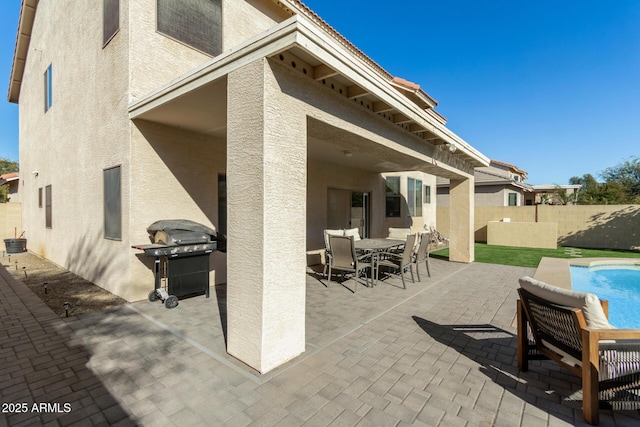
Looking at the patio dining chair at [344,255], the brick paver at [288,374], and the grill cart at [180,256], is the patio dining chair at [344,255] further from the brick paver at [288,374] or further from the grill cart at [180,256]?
the grill cart at [180,256]

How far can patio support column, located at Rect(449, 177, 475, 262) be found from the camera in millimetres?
10602

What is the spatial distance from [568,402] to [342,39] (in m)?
11.9

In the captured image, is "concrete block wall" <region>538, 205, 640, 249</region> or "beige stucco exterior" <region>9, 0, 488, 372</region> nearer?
"beige stucco exterior" <region>9, 0, 488, 372</region>

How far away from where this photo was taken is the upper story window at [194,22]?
6070mm

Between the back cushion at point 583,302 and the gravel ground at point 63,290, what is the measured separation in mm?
6790

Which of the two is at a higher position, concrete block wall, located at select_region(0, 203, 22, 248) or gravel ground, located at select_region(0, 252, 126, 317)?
concrete block wall, located at select_region(0, 203, 22, 248)

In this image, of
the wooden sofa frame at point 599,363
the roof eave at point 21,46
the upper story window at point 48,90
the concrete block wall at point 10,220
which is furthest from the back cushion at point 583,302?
the concrete block wall at point 10,220

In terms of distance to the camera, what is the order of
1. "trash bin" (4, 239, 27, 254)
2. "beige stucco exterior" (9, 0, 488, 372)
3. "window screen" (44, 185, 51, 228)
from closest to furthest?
"beige stucco exterior" (9, 0, 488, 372), "window screen" (44, 185, 51, 228), "trash bin" (4, 239, 27, 254)

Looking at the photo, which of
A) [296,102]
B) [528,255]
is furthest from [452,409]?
[528,255]

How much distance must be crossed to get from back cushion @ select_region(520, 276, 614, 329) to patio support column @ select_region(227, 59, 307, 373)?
8.55 feet

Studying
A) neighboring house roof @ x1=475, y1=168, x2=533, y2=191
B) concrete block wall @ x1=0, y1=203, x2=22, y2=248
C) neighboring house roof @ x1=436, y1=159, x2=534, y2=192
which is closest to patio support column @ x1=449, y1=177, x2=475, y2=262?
neighboring house roof @ x1=436, y1=159, x2=534, y2=192

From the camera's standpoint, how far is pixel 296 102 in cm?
357

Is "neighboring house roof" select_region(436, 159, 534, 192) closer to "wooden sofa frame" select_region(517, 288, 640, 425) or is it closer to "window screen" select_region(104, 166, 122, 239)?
"wooden sofa frame" select_region(517, 288, 640, 425)

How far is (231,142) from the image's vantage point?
3.56 metres
